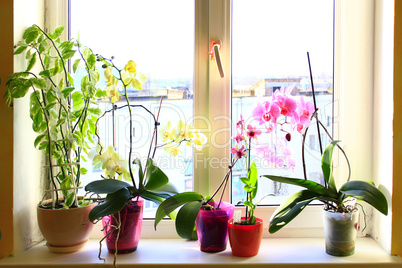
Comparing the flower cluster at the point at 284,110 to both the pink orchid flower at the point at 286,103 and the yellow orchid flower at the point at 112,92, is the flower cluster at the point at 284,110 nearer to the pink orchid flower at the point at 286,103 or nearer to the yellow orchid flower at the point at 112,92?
the pink orchid flower at the point at 286,103

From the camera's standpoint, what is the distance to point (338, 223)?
1133mm

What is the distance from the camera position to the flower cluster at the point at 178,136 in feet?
3.95

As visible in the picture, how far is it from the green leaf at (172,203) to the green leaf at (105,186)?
0.51 ft

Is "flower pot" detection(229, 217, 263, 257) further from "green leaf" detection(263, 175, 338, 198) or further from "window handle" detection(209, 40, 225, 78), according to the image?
"window handle" detection(209, 40, 225, 78)

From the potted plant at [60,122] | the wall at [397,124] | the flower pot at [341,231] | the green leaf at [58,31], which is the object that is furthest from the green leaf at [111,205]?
the wall at [397,124]

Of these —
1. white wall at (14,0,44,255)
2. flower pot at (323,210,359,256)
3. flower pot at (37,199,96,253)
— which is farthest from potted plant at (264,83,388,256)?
white wall at (14,0,44,255)

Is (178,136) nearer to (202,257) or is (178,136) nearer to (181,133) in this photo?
(181,133)

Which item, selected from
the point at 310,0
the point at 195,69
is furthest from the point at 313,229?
the point at 310,0

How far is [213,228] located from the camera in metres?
1.17

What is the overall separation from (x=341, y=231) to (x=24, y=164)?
1108 millimetres

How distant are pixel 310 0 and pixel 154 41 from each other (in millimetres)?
647

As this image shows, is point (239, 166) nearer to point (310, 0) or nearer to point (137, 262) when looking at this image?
point (137, 262)

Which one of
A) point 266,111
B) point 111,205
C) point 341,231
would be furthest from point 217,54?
point 341,231

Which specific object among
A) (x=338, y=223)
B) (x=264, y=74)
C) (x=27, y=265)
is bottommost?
(x=27, y=265)
